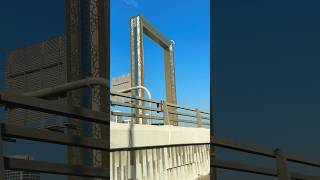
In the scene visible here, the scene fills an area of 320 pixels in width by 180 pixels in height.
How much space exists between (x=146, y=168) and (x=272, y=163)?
0.94 metres

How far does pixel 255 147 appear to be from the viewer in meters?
1.03

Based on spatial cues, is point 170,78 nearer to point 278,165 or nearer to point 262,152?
point 262,152

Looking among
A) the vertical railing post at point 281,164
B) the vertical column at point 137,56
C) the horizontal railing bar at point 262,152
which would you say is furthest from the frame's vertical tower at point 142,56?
the vertical railing post at point 281,164

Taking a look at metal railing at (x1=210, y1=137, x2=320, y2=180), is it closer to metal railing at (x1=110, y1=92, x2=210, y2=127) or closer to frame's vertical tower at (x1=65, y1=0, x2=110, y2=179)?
frame's vertical tower at (x1=65, y1=0, x2=110, y2=179)

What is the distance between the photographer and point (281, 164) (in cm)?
120

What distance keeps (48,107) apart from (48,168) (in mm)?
119

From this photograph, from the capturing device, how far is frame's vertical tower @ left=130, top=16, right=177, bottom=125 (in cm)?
33

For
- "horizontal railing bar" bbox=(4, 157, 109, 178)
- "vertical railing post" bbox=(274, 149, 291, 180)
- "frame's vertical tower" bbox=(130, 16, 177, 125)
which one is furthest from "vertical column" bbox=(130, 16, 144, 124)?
"vertical railing post" bbox=(274, 149, 291, 180)

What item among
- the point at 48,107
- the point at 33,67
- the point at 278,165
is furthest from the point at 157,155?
the point at 278,165

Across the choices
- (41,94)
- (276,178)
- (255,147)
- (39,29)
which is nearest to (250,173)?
(255,147)

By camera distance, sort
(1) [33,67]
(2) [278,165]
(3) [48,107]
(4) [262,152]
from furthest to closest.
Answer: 1. (2) [278,165]
2. (4) [262,152]
3. (1) [33,67]
4. (3) [48,107]

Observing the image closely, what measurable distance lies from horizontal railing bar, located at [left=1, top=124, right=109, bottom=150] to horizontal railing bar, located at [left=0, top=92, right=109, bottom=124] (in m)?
0.03

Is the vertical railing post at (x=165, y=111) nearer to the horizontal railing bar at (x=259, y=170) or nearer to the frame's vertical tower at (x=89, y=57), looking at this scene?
the frame's vertical tower at (x=89, y=57)

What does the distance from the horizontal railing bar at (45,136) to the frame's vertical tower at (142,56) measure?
4.2 inches
